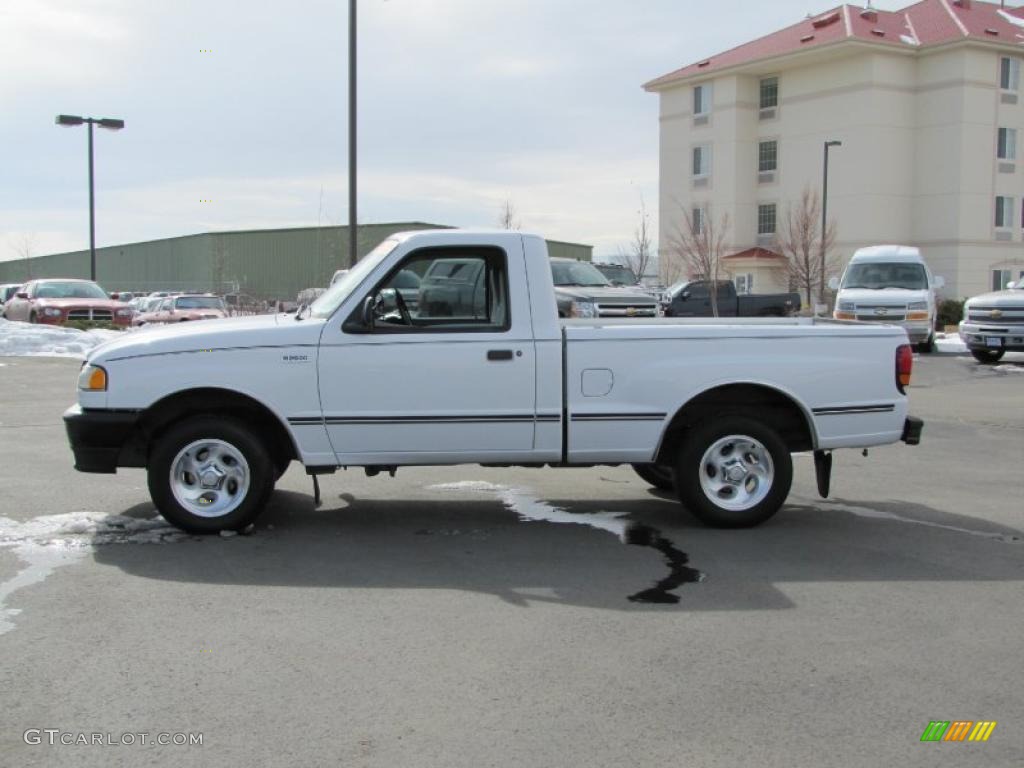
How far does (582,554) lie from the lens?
666cm

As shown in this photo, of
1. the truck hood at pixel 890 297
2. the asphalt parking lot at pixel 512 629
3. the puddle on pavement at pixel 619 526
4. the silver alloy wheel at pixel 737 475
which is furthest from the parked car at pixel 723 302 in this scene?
the silver alloy wheel at pixel 737 475

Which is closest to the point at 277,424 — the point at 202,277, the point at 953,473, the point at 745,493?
the point at 745,493

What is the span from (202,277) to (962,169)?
43912mm

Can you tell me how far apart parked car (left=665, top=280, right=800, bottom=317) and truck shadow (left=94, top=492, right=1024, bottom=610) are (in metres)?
28.0

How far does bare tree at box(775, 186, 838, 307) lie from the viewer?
49.0 metres

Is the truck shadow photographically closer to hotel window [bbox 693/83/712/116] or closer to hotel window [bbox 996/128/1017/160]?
hotel window [bbox 996/128/1017/160]

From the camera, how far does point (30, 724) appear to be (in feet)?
13.1

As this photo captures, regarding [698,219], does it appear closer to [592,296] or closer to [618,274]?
[618,274]

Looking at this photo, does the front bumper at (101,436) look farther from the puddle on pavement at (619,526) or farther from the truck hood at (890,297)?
the truck hood at (890,297)

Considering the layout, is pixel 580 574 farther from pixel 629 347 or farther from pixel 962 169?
pixel 962 169

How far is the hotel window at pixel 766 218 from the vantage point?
55375 mm

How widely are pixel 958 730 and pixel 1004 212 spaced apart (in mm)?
52746

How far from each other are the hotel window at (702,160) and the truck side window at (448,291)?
51.0 m

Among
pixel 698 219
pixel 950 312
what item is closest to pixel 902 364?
pixel 950 312
